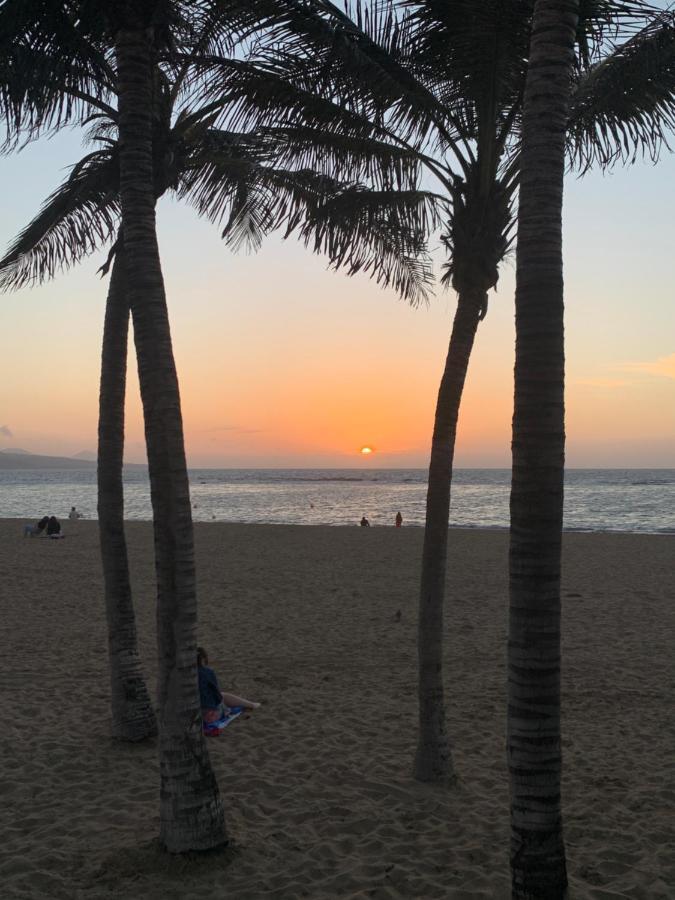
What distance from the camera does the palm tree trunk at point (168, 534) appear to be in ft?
16.4

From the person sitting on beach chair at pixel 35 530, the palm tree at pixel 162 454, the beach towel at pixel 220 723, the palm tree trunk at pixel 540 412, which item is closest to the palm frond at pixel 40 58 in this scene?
the palm tree at pixel 162 454

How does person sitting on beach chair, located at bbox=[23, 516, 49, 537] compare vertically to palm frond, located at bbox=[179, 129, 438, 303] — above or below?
below

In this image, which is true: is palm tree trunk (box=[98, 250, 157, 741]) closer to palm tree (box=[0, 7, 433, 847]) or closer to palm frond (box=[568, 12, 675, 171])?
palm tree (box=[0, 7, 433, 847])

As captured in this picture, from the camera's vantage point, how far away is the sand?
5.12m

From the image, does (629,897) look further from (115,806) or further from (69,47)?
(69,47)

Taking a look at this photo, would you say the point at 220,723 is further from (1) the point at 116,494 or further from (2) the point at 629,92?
(2) the point at 629,92

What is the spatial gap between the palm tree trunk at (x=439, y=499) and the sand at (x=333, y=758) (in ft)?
3.54

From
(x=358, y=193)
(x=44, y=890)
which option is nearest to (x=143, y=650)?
(x=44, y=890)

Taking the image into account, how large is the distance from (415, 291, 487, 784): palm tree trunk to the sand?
1.08m

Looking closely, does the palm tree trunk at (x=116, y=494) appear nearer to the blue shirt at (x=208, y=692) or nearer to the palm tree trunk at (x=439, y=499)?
the blue shirt at (x=208, y=692)

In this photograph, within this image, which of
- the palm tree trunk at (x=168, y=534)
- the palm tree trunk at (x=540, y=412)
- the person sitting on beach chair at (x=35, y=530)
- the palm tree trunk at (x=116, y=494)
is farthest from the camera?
the person sitting on beach chair at (x=35, y=530)

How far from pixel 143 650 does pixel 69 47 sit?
8.75 metres

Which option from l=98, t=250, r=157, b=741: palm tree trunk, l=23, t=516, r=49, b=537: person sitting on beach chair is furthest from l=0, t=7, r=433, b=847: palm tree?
l=23, t=516, r=49, b=537: person sitting on beach chair

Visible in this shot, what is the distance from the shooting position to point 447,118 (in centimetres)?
616
